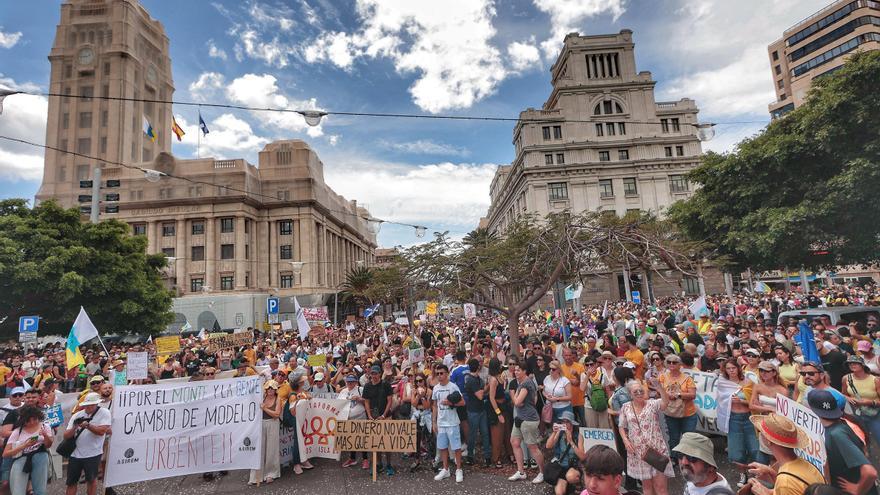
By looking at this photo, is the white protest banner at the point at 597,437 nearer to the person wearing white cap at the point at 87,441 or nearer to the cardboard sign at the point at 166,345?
the person wearing white cap at the point at 87,441

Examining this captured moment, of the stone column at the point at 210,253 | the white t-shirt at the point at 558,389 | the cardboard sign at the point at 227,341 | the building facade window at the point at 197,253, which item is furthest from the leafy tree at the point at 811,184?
the building facade window at the point at 197,253

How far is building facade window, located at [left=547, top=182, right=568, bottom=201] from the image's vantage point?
2061 inches

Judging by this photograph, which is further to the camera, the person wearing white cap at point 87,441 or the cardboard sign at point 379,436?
the cardboard sign at point 379,436

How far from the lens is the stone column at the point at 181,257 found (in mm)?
50281

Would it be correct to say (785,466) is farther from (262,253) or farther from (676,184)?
(262,253)

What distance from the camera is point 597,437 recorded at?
5.17 meters

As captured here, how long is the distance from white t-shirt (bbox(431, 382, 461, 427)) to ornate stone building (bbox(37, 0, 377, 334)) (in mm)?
35181

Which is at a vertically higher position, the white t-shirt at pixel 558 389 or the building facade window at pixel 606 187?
the building facade window at pixel 606 187

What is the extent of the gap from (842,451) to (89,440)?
A: 8.28 meters

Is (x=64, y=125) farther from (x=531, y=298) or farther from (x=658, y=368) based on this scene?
(x=658, y=368)

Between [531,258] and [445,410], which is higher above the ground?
[531,258]

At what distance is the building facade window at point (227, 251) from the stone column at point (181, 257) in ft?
12.1

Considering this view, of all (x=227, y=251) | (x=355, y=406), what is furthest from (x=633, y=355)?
(x=227, y=251)

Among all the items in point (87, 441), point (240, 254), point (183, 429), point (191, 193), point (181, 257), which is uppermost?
point (191, 193)
